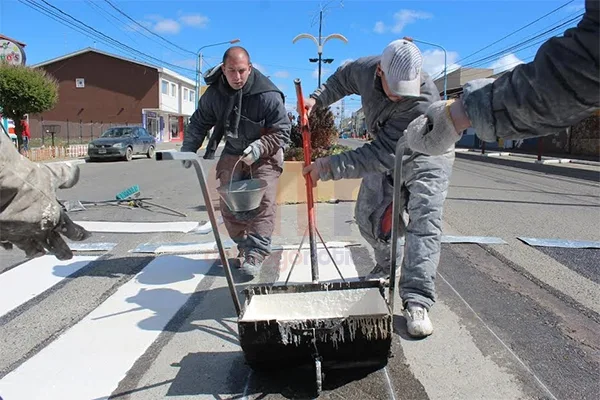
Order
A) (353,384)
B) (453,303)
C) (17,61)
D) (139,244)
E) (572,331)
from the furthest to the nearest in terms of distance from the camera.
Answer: (17,61), (139,244), (453,303), (572,331), (353,384)

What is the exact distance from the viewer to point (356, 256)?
15.2 feet

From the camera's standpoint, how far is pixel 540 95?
4.79 feet

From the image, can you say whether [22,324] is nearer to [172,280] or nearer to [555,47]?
[172,280]

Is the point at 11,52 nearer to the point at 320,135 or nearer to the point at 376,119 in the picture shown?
the point at 320,135

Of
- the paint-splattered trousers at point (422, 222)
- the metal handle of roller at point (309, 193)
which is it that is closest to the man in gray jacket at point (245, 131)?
the metal handle of roller at point (309, 193)

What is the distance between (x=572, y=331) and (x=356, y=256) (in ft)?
6.61

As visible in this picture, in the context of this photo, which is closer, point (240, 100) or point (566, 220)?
point (240, 100)

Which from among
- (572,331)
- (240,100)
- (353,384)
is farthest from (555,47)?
(240,100)

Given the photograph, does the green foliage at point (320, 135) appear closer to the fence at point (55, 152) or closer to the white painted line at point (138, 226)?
the white painted line at point (138, 226)

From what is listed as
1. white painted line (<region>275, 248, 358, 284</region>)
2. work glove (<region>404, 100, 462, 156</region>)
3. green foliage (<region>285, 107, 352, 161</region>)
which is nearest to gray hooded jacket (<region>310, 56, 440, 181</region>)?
work glove (<region>404, 100, 462, 156</region>)

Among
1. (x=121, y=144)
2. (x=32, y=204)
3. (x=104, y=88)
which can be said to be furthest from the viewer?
(x=104, y=88)

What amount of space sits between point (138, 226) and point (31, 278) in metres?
2.08

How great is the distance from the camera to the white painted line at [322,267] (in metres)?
4.02

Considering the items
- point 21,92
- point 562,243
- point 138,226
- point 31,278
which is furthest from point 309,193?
point 21,92
